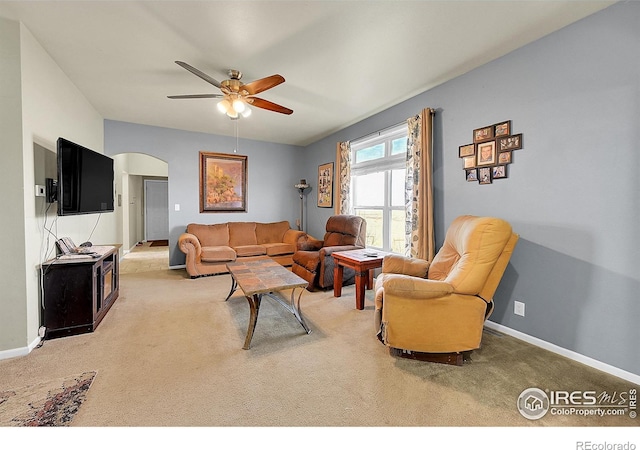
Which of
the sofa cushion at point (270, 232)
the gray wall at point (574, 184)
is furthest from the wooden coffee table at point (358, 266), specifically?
the sofa cushion at point (270, 232)

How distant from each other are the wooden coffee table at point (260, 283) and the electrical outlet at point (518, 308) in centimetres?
190

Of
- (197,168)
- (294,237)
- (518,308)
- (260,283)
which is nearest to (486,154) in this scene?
(518,308)

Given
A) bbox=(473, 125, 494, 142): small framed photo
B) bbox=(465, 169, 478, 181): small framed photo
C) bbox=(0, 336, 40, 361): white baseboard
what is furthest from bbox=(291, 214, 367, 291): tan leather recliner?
bbox=(0, 336, 40, 361): white baseboard

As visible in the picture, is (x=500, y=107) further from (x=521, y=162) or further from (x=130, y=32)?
(x=130, y=32)

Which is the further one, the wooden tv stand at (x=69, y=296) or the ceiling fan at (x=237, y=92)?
the ceiling fan at (x=237, y=92)

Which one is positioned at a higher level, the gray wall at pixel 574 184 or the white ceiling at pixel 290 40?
the white ceiling at pixel 290 40

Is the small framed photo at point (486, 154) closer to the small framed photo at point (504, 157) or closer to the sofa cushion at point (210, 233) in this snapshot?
the small framed photo at point (504, 157)

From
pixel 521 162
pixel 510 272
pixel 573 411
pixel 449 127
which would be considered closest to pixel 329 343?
pixel 573 411

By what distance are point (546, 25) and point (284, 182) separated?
4.89 meters

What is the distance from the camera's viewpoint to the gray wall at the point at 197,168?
4.73 metres

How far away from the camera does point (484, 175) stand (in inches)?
105

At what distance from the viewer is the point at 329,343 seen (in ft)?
7.59

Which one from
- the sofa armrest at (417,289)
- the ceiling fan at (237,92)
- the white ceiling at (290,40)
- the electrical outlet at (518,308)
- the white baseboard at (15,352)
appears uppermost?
the white ceiling at (290,40)

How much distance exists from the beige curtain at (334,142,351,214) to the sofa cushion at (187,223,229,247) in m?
2.27
